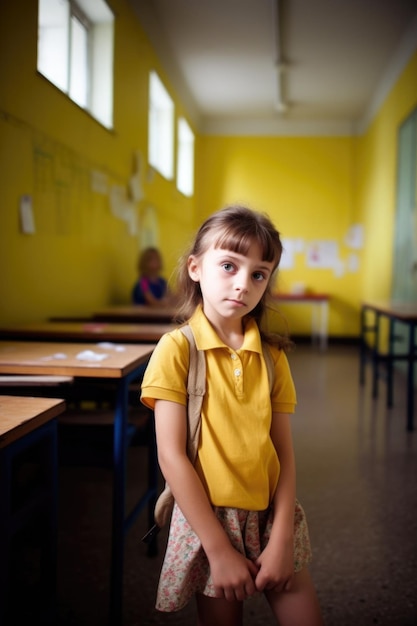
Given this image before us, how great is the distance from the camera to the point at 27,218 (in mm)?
2602

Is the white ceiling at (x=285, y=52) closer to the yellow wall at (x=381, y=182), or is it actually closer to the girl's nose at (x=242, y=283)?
the yellow wall at (x=381, y=182)

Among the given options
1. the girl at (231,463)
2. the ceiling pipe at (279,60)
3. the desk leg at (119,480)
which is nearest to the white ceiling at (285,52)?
the ceiling pipe at (279,60)

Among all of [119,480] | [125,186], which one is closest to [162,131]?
[125,186]

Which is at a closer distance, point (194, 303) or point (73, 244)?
point (194, 303)

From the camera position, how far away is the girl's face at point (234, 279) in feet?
3.10

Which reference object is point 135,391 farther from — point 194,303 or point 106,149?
point 106,149

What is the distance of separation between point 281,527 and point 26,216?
2132 millimetres

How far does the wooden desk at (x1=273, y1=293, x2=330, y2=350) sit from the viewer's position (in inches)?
296

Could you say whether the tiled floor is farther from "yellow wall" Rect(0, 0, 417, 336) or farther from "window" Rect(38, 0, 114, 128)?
"window" Rect(38, 0, 114, 128)

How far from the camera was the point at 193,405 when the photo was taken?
36.8 inches

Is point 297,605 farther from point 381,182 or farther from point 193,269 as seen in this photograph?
point 381,182

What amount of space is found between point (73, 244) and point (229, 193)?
17.2ft

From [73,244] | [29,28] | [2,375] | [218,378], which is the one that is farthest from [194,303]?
[73,244]

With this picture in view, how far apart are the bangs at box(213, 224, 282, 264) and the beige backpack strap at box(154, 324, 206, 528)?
0.61 ft
